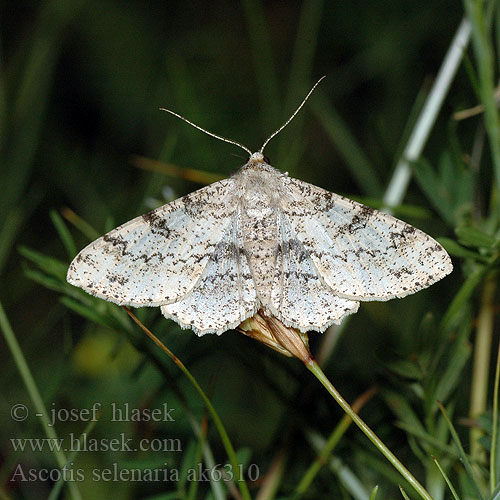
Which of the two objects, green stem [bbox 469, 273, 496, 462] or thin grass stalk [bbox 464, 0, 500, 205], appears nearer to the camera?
thin grass stalk [bbox 464, 0, 500, 205]

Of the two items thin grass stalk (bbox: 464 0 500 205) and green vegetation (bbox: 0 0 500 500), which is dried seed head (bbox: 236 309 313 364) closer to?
green vegetation (bbox: 0 0 500 500)

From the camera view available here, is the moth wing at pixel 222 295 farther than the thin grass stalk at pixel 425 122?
No

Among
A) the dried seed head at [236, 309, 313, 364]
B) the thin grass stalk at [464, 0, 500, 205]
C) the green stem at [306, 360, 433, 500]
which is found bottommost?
the green stem at [306, 360, 433, 500]

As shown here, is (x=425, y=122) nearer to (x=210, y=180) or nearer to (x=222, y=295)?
(x=210, y=180)

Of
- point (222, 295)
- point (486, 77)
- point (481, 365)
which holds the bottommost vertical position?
point (481, 365)

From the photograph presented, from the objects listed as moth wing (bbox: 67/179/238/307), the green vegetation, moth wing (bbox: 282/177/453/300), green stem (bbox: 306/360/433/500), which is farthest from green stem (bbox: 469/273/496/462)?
moth wing (bbox: 67/179/238/307)

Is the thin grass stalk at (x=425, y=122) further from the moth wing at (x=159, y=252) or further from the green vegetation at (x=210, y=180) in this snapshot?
the moth wing at (x=159, y=252)

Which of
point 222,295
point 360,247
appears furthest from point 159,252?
point 360,247

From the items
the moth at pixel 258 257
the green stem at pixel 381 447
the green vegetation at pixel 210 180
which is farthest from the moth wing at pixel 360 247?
the green stem at pixel 381 447
